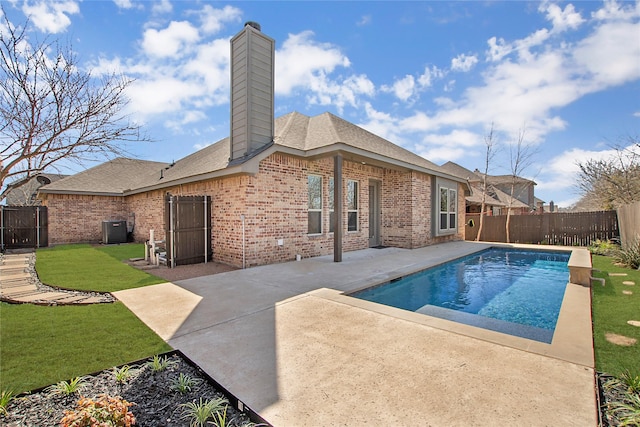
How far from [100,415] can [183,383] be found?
2.44 feet

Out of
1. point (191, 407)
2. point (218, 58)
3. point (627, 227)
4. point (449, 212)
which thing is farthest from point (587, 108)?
point (191, 407)

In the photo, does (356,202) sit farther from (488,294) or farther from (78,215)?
(78,215)

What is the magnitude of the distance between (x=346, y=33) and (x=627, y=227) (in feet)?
37.8

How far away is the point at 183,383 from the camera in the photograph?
247 centimetres

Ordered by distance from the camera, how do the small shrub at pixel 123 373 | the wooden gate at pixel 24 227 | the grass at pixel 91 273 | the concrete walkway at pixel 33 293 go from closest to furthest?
the small shrub at pixel 123 373 < the concrete walkway at pixel 33 293 < the grass at pixel 91 273 < the wooden gate at pixel 24 227

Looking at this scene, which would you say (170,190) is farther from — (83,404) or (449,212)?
(449,212)

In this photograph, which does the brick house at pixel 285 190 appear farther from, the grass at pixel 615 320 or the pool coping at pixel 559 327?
the grass at pixel 615 320

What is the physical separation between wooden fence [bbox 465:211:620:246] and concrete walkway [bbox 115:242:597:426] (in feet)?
40.5

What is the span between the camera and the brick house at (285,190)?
815 cm

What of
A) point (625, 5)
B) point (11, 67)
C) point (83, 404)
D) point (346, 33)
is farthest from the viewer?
point (346, 33)

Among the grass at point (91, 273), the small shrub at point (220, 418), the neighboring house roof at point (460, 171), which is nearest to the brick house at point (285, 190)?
the grass at point (91, 273)

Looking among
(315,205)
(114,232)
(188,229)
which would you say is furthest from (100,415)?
(114,232)

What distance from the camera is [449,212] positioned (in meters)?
14.7

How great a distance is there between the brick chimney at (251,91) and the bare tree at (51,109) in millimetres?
3322
